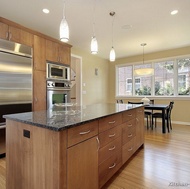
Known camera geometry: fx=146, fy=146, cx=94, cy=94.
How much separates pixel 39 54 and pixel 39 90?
81 centimetres

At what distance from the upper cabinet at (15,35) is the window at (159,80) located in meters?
4.48

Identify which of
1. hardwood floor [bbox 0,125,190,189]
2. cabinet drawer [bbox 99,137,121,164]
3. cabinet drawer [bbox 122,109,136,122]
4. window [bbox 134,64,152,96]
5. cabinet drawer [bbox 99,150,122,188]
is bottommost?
hardwood floor [bbox 0,125,190,189]

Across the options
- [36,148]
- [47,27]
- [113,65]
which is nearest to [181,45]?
[113,65]

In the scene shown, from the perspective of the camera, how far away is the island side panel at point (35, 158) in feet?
3.68

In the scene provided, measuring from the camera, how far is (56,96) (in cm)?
374

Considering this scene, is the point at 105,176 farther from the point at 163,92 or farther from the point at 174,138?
the point at 163,92

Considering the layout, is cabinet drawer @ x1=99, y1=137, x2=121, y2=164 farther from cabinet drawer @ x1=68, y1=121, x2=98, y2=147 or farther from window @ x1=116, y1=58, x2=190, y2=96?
window @ x1=116, y1=58, x2=190, y2=96

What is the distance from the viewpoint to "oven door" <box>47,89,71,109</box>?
3.53 m

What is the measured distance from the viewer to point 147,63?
5.98 m

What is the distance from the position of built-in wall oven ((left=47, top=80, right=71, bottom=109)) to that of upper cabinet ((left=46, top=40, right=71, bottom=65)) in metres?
0.58

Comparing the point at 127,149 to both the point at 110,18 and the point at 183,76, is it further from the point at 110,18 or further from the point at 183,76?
the point at 183,76

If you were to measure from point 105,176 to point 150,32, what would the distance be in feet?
11.8

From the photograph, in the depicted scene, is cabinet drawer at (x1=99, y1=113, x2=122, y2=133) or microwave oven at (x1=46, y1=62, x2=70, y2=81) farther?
microwave oven at (x1=46, y1=62, x2=70, y2=81)

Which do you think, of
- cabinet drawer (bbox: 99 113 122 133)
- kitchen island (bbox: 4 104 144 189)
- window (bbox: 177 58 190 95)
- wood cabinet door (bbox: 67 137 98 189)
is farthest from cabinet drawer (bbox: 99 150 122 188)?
window (bbox: 177 58 190 95)
